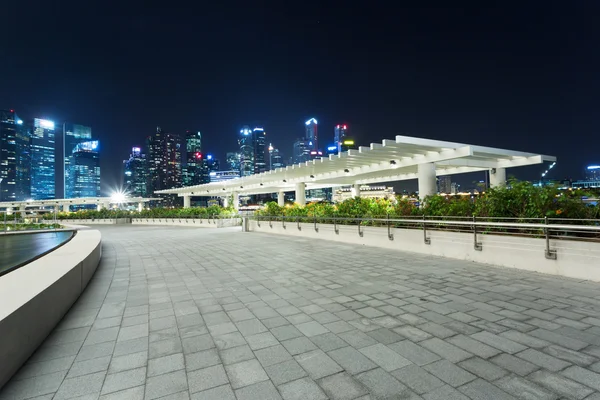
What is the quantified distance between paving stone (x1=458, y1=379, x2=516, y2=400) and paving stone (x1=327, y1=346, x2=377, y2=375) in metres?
0.75

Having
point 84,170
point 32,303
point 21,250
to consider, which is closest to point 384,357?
point 32,303

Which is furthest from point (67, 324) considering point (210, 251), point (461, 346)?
point (210, 251)

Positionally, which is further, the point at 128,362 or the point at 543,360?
the point at 128,362

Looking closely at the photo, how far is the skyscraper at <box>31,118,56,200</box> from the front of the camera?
154525 millimetres

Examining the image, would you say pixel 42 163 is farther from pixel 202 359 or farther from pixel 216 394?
pixel 216 394

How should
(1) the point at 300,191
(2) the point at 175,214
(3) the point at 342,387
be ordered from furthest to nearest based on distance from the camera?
1. (2) the point at 175,214
2. (1) the point at 300,191
3. (3) the point at 342,387

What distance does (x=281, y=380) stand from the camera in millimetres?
2570

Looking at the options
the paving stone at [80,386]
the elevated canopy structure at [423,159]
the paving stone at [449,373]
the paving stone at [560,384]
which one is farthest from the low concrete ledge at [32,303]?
the elevated canopy structure at [423,159]

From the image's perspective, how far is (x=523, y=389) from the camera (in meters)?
2.36

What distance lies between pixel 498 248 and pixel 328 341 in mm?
5700

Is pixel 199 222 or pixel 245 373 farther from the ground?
pixel 199 222

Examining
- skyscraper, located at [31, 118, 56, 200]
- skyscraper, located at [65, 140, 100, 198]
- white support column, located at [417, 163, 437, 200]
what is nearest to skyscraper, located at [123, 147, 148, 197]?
skyscraper, located at [65, 140, 100, 198]

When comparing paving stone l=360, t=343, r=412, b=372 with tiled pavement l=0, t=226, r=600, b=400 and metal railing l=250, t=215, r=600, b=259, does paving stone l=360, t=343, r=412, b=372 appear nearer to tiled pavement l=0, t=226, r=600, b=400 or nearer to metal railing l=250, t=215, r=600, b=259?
tiled pavement l=0, t=226, r=600, b=400

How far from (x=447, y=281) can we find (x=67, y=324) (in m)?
6.14
